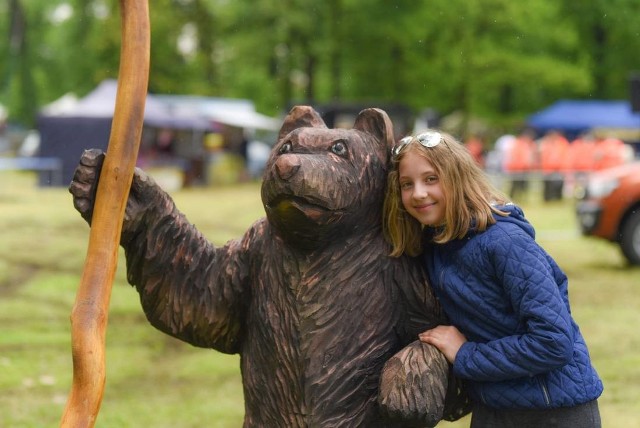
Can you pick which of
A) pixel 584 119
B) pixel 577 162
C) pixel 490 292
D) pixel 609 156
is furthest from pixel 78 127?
pixel 490 292

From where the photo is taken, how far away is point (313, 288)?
211cm

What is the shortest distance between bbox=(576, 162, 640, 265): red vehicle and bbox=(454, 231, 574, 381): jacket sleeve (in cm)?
744

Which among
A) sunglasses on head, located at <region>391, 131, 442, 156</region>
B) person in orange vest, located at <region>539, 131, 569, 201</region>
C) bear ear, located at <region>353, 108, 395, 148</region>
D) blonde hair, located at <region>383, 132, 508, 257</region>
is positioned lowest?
person in orange vest, located at <region>539, 131, 569, 201</region>

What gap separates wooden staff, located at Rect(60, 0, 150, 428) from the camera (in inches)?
71.9

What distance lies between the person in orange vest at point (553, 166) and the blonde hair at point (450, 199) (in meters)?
15.1

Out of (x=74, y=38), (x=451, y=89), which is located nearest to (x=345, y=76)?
(x=451, y=89)

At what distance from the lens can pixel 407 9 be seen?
2423 centimetres

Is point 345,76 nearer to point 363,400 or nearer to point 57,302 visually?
point 57,302

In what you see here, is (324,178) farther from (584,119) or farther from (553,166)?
(584,119)

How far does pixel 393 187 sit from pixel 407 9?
2293 cm

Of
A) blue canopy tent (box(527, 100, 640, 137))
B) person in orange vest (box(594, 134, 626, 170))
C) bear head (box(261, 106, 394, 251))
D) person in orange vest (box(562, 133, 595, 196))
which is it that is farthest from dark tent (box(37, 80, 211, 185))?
bear head (box(261, 106, 394, 251))

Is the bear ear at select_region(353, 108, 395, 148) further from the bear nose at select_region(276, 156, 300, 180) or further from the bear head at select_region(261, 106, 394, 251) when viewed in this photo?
the bear nose at select_region(276, 156, 300, 180)

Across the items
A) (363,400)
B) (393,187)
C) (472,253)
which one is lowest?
(363,400)

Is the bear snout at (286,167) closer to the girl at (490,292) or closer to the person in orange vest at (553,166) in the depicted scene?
the girl at (490,292)
